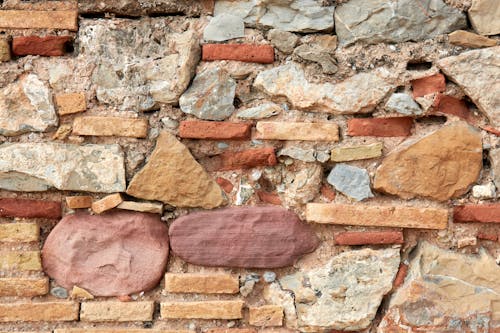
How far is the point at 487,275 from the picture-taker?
1883mm

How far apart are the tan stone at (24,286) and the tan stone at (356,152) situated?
38.4 inches

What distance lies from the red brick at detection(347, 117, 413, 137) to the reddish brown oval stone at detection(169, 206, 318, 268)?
328 millimetres

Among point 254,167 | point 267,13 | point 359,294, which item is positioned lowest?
point 359,294

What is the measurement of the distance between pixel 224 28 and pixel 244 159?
411 mm

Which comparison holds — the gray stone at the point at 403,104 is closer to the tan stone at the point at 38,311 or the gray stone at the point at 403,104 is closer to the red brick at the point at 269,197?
the red brick at the point at 269,197

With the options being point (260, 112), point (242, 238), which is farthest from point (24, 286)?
point (260, 112)

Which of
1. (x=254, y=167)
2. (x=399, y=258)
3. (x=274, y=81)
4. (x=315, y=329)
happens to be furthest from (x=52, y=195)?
(x=399, y=258)

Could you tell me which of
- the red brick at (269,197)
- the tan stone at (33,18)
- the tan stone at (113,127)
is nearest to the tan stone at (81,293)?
the tan stone at (113,127)

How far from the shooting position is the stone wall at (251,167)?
74.8 inches

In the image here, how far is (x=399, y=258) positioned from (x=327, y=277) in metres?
0.23

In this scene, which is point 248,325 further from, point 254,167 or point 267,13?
point 267,13

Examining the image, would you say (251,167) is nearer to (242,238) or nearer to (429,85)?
(242,238)

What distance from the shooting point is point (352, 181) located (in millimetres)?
1912

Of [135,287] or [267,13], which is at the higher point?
[267,13]
